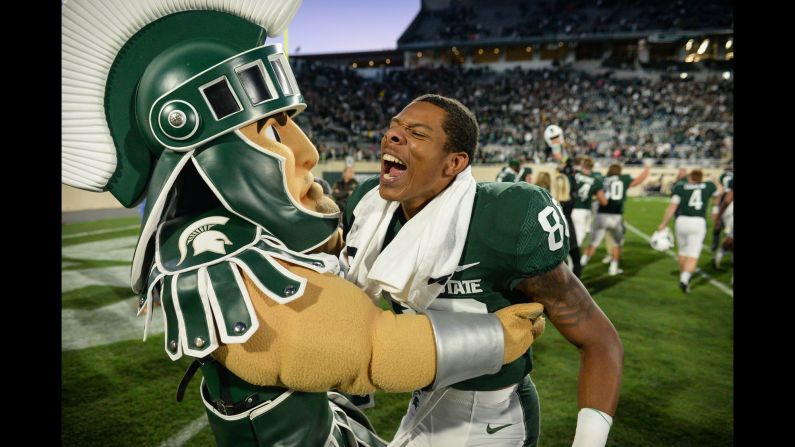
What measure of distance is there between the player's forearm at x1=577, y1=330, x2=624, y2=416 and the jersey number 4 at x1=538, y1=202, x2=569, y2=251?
1.07 ft

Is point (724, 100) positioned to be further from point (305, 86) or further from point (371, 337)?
point (371, 337)

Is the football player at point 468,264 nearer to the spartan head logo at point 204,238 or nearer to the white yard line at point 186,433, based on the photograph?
the spartan head logo at point 204,238

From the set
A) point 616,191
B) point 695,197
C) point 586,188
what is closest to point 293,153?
point 586,188

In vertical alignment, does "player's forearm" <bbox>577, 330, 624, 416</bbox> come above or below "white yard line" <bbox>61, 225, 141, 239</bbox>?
above

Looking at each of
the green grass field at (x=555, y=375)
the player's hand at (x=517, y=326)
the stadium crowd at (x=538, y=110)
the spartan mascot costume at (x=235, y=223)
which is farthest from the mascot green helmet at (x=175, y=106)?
the stadium crowd at (x=538, y=110)

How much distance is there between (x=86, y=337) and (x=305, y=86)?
28.1m

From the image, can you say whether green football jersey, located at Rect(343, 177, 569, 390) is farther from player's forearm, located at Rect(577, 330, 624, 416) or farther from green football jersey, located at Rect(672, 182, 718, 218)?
green football jersey, located at Rect(672, 182, 718, 218)

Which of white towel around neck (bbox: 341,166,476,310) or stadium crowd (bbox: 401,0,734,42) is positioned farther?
stadium crowd (bbox: 401,0,734,42)

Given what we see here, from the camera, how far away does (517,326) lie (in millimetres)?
1429

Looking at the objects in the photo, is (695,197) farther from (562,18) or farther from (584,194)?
(562,18)

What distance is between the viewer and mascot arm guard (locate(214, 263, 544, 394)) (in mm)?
1266

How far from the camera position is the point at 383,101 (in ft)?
108

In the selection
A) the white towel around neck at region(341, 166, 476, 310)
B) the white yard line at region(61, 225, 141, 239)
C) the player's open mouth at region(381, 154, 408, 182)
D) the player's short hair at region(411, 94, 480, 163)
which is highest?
the player's short hair at region(411, 94, 480, 163)

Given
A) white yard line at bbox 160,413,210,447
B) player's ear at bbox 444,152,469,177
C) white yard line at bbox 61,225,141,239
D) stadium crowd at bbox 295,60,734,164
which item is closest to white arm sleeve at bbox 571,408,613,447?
player's ear at bbox 444,152,469,177
